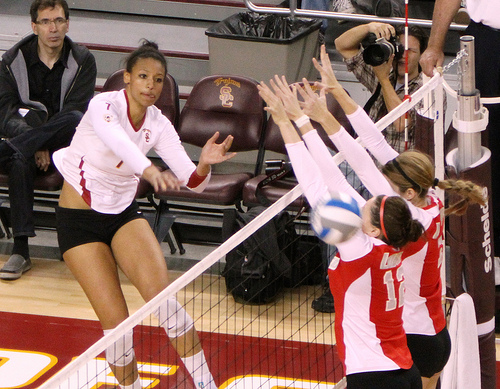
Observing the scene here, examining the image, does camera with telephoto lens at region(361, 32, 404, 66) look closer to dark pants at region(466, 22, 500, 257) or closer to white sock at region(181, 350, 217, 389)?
dark pants at region(466, 22, 500, 257)

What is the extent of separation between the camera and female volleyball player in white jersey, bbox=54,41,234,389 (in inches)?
147

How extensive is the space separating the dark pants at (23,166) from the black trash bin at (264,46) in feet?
4.94

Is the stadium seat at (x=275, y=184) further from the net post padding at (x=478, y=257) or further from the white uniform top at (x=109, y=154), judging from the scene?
the net post padding at (x=478, y=257)

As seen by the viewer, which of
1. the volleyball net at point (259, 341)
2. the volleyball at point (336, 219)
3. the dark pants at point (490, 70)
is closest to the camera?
Answer: the volleyball at point (336, 219)

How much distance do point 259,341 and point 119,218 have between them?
132 cm

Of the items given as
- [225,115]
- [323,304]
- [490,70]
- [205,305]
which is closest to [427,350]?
[490,70]

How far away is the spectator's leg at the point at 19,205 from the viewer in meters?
5.64

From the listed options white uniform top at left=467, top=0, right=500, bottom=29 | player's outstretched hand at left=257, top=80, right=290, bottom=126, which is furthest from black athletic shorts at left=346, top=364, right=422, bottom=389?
white uniform top at left=467, top=0, right=500, bottom=29

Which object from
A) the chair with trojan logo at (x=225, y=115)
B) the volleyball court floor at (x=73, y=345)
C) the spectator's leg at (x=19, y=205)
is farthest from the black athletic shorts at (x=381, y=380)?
the spectator's leg at (x=19, y=205)

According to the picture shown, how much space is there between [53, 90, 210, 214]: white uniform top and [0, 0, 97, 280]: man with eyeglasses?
1.78 metres

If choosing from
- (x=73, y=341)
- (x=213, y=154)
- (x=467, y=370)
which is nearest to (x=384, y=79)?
(x=213, y=154)

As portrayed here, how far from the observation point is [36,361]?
4.61m

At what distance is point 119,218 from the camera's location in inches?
152

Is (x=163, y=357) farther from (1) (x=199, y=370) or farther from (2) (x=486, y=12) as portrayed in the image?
(2) (x=486, y=12)
